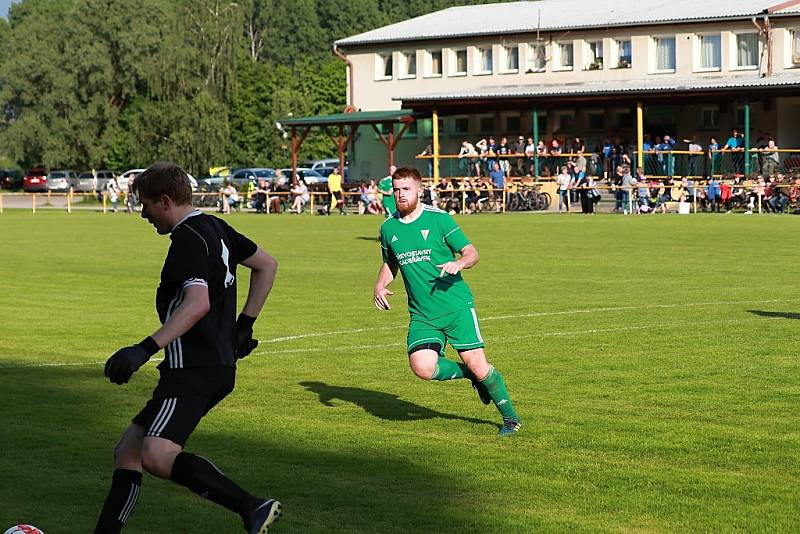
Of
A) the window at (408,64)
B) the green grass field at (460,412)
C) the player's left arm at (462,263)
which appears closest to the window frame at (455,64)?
the window at (408,64)

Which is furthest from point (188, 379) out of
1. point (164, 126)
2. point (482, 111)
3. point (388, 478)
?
point (164, 126)

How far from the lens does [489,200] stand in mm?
52125

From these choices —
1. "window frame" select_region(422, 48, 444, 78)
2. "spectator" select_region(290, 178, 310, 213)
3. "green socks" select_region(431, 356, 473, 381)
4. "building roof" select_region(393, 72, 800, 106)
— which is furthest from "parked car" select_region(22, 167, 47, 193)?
"green socks" select_region(431, 356, 473, 381)

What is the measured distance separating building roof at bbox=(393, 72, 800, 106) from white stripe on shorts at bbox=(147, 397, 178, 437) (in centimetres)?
4653

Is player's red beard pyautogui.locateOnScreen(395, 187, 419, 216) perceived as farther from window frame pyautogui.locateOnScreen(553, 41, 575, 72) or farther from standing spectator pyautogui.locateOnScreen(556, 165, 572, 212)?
window frame pyautogui.locateOnScreen(553, 41, 575, 72)

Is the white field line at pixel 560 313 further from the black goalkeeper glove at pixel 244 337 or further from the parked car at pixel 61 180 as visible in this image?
the parked car at pixel 61 180

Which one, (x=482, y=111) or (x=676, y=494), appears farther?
(x=482, y=111)

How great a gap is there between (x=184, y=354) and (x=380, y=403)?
4.99 m

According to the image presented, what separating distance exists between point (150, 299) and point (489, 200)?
32.0 m

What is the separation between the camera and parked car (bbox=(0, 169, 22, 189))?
342 feet

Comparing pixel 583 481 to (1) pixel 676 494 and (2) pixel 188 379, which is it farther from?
(2) pixel 188 379

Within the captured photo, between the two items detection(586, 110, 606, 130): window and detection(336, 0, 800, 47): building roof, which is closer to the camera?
detection(336, 0, 800, 47): building roof

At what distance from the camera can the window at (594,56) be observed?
61.4 m

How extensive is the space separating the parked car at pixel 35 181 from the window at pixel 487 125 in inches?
1498
